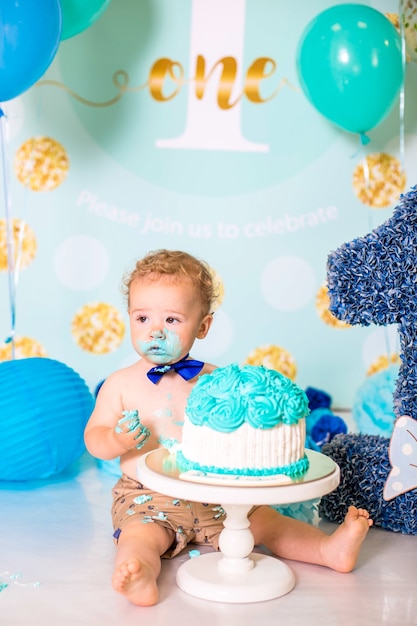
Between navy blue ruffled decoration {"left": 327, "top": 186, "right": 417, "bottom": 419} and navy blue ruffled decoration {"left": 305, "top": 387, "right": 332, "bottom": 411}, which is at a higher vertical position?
navy blue ruffled decoration {"left": 327, "top": 186, "right": 417, "bottom": 419}

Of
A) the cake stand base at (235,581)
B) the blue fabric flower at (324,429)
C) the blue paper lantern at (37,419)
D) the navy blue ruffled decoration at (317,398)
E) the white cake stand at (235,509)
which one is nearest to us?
the white cake stand at (235,509)

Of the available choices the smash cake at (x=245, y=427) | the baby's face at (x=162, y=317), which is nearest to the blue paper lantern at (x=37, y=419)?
the baby's face at (x=162, y=317)

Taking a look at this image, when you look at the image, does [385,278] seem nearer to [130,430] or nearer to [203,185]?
[130,430]

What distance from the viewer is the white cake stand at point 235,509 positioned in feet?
5.24

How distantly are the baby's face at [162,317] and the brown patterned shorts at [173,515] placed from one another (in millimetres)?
327

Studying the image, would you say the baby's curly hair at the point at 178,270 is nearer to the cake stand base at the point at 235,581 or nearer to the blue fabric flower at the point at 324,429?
the cake stand base at the point at 235,581

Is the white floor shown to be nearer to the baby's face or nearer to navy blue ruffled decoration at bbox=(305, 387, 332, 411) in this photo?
the baby's face

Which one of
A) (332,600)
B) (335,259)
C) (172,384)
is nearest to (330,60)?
(335,259)

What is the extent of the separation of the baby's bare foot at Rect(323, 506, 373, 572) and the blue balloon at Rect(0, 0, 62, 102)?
174 cm

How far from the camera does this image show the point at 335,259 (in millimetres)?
2084

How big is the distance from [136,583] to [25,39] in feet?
5.84

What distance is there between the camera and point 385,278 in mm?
2062

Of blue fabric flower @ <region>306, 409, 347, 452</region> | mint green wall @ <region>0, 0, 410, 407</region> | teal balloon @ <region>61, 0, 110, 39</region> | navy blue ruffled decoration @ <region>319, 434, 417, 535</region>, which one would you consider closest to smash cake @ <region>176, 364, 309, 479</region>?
navy blue ruffled decoration @ <region>319, 434, 417, 535</region>

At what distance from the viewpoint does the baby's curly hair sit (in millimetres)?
2021
